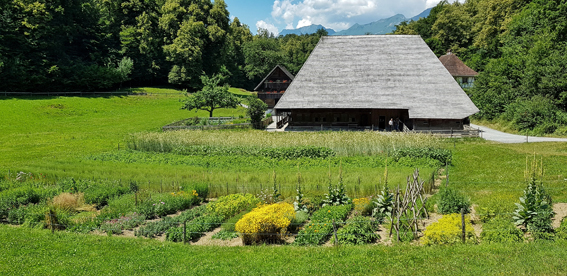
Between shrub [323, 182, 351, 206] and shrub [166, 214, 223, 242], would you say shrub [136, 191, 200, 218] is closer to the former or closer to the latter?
shrub [166, 214, 223, 242]

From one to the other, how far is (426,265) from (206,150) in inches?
683

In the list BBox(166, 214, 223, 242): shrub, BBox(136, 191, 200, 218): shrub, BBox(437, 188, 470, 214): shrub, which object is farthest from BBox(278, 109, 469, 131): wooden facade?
BBox(166, 214, 223, 242): shrub

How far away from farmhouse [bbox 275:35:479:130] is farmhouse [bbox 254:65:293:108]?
626 inches

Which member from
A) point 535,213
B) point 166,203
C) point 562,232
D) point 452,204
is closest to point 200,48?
point 166,203

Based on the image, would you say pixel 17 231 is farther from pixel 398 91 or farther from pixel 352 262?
pixel 398 91

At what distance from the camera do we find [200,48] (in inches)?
2594

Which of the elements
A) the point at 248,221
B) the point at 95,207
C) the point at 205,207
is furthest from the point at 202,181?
the point at 248,221

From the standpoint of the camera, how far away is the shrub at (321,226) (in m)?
10.6

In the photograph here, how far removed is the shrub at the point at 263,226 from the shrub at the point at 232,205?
1880 millimetres

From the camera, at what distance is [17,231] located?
1203cm

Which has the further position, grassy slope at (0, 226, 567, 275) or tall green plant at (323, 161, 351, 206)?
tall green plant at (323, 161, 351, 206)

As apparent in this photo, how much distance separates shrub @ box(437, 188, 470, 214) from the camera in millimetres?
12250

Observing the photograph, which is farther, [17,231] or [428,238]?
[17,231]

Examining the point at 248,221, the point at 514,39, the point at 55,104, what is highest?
the point at 514,39
